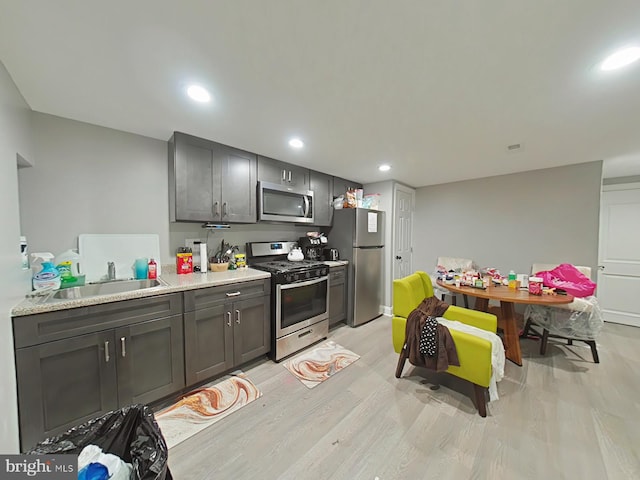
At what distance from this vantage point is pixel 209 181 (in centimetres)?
232

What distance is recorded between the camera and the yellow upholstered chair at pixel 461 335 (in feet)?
5.63

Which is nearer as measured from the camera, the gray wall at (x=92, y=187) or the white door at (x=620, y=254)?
the gray wall at (x=92, y=187)

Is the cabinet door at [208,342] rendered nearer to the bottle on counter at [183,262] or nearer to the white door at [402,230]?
the bottle on counter at [183,262]

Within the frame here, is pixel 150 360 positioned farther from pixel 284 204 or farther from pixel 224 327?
pixel 284 204

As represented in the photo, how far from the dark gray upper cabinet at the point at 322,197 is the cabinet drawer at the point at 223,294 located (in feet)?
4.36

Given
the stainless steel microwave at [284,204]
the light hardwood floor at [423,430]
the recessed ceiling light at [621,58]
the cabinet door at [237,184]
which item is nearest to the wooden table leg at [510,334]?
the light hardwood floor at [423,430]

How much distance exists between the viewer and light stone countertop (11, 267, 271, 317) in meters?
1.33

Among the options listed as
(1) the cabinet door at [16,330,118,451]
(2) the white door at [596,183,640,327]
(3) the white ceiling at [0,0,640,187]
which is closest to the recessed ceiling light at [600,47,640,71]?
(3) the white ceiling at [0,0,640,187]

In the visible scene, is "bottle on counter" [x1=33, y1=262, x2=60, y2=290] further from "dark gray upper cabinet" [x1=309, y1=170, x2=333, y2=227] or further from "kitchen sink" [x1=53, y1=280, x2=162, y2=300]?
"dark gray upper cabinet" [x1=309, y1=170, x2=333, y2=227]

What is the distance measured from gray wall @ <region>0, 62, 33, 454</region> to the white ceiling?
0.19 m

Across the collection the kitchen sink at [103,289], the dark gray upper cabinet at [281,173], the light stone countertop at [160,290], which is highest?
the dark gray upper cabinet at [281,173]

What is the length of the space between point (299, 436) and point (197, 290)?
1.34 metres

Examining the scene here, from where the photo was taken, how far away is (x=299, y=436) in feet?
5.21

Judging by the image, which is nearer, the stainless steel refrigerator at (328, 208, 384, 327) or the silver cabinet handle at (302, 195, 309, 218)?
the silver cabinet handle at (302, 195, 309, 218)
